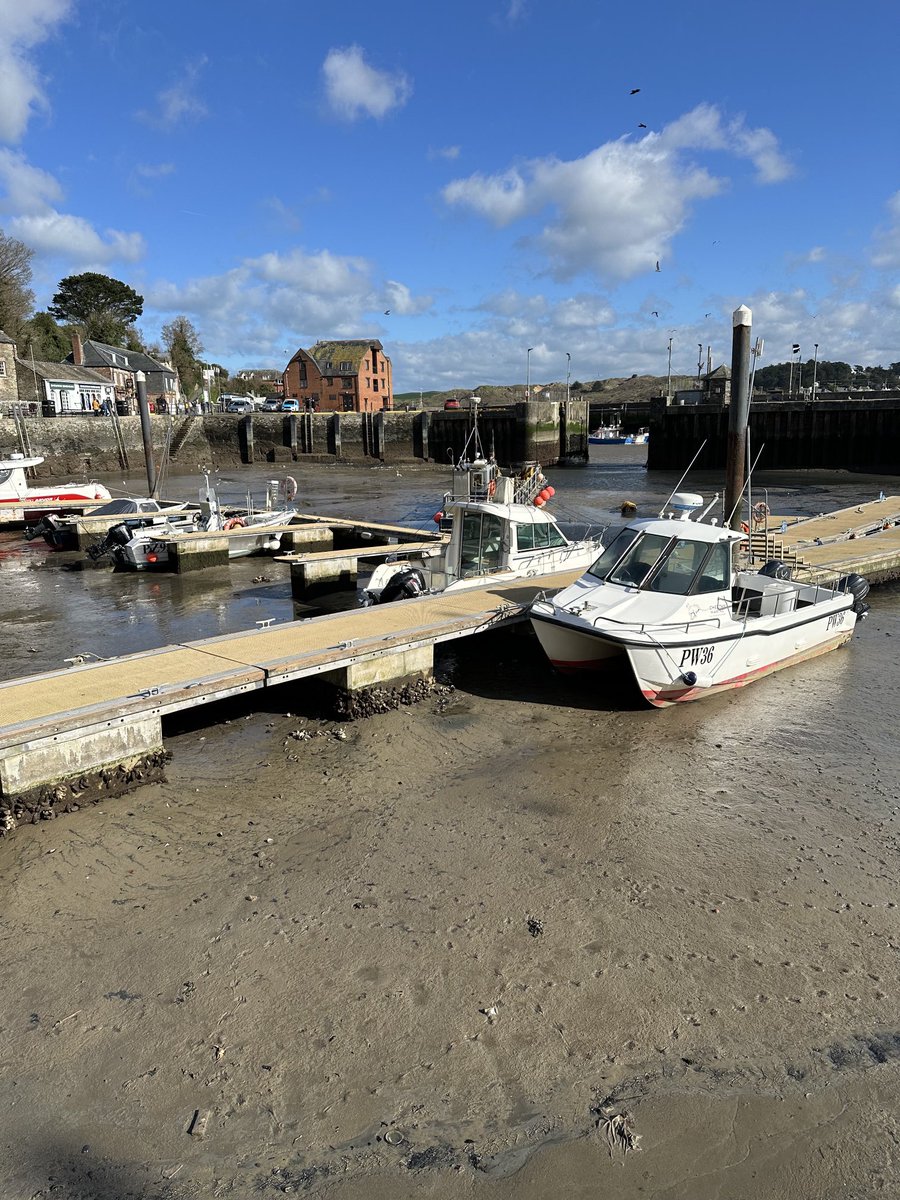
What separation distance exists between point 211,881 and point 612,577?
704cm

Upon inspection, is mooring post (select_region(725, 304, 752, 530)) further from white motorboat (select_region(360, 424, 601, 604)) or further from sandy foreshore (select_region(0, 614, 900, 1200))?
sandy foreshore (select_region(0, 614, 900, 1200))

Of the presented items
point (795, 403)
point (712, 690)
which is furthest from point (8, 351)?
point (712, 690)

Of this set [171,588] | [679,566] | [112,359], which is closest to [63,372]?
[112,359]

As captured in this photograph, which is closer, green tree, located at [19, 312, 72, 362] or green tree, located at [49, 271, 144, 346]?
green tree, located at [19, 312, 72, 362]

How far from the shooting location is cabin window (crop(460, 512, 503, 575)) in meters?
14.5

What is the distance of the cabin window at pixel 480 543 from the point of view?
47.6 ft

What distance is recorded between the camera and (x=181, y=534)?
2122 centimetres

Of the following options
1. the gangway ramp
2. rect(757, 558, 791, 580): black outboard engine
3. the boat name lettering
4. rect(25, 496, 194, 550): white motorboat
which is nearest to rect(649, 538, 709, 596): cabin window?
the boat name lettering

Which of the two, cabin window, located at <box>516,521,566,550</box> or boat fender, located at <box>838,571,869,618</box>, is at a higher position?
cabin window, located at <box>516,521,566,550</box>

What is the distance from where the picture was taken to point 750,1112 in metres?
4.48

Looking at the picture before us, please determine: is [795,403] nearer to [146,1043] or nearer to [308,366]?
[308,366]

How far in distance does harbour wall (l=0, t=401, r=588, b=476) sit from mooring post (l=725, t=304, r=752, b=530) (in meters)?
41.4

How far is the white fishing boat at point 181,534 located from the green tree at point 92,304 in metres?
70.1

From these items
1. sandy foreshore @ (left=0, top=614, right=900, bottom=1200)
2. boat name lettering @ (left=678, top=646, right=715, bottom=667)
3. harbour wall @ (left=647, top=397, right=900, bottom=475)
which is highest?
harbour wall @ (left=647, top=397, right=900, bottom=475)
